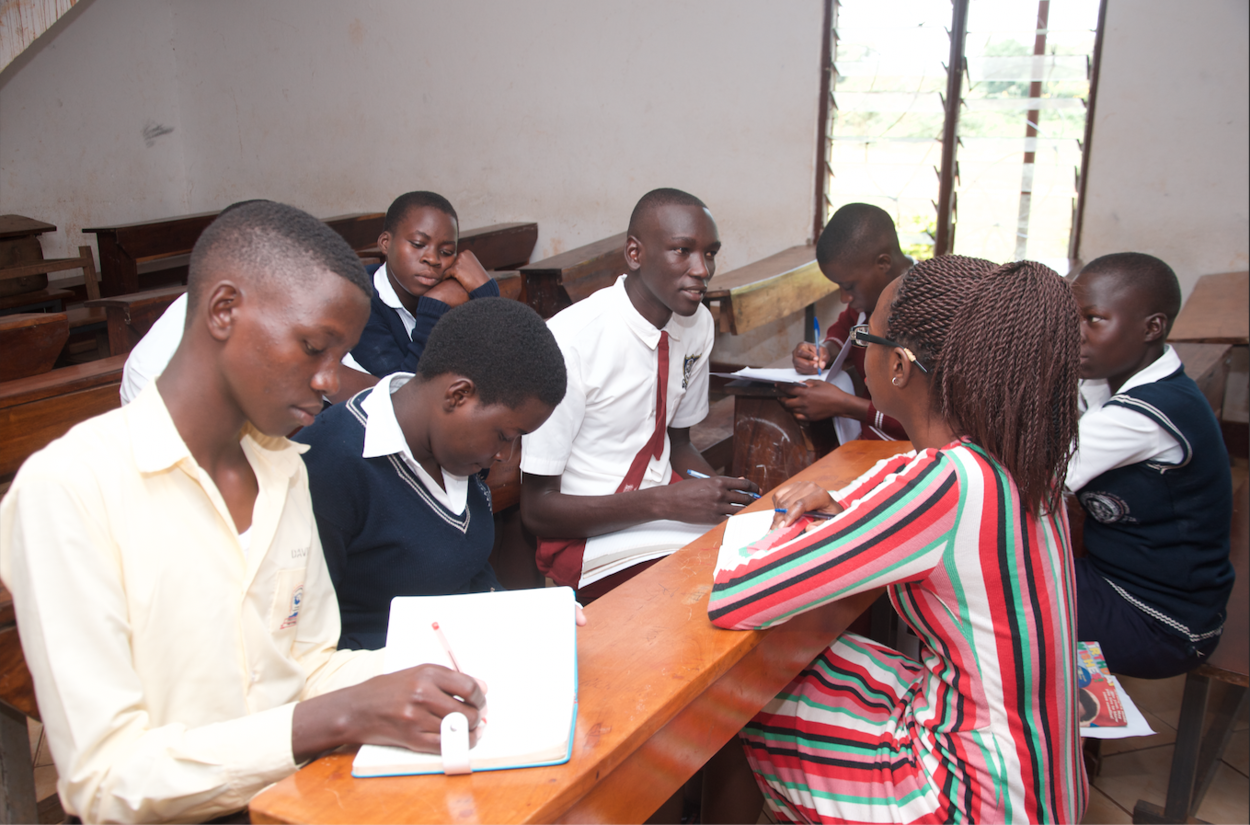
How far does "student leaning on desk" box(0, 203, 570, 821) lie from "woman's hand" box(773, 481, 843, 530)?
0.72 metres

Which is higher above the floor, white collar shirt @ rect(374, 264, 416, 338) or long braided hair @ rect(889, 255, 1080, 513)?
long braided hair @ rect(889, 255, 1080, 513)

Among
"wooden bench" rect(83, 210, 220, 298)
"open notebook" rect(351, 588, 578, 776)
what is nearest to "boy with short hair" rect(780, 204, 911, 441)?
"open notebook" rect(351, 588, 578, 776)

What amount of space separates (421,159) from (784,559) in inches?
202

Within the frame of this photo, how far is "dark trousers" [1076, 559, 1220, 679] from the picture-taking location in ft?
5.96

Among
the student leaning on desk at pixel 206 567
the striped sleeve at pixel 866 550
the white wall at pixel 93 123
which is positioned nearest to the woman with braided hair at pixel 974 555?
the striped sleeve at pixel 866 550

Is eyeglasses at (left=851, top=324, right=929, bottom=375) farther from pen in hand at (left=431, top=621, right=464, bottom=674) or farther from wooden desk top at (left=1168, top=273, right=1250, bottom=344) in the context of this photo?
wooden desk top at (left=1168, top=273, right=1250, bottom=344)

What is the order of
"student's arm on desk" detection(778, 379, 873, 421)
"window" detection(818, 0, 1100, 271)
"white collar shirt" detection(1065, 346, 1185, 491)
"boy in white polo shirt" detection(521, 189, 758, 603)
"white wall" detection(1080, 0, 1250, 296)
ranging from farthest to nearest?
"window" detection(818, 0, 1100, 271)
"white wall" detection(1080, 0, 1250, 296)
"student's arm on desk" detection(778, 379, 873, 421)
"boy in white polo shirt" detection(521, 189, 758, 603)
"white collar shirt" detection(1065, 346, 1185, 491)

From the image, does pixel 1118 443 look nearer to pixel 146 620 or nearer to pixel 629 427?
pixel 629 427

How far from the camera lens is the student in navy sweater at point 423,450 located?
1.37 metres

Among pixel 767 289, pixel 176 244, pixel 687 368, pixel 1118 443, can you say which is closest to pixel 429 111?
pixel 176 244

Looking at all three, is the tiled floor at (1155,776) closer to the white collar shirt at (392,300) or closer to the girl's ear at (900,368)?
the girl's ear at (900,368)

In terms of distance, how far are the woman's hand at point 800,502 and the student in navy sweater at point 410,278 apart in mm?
1431

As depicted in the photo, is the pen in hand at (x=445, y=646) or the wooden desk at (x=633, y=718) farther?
the pen in hand at (x=445, y=646)

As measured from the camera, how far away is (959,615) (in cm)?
125
